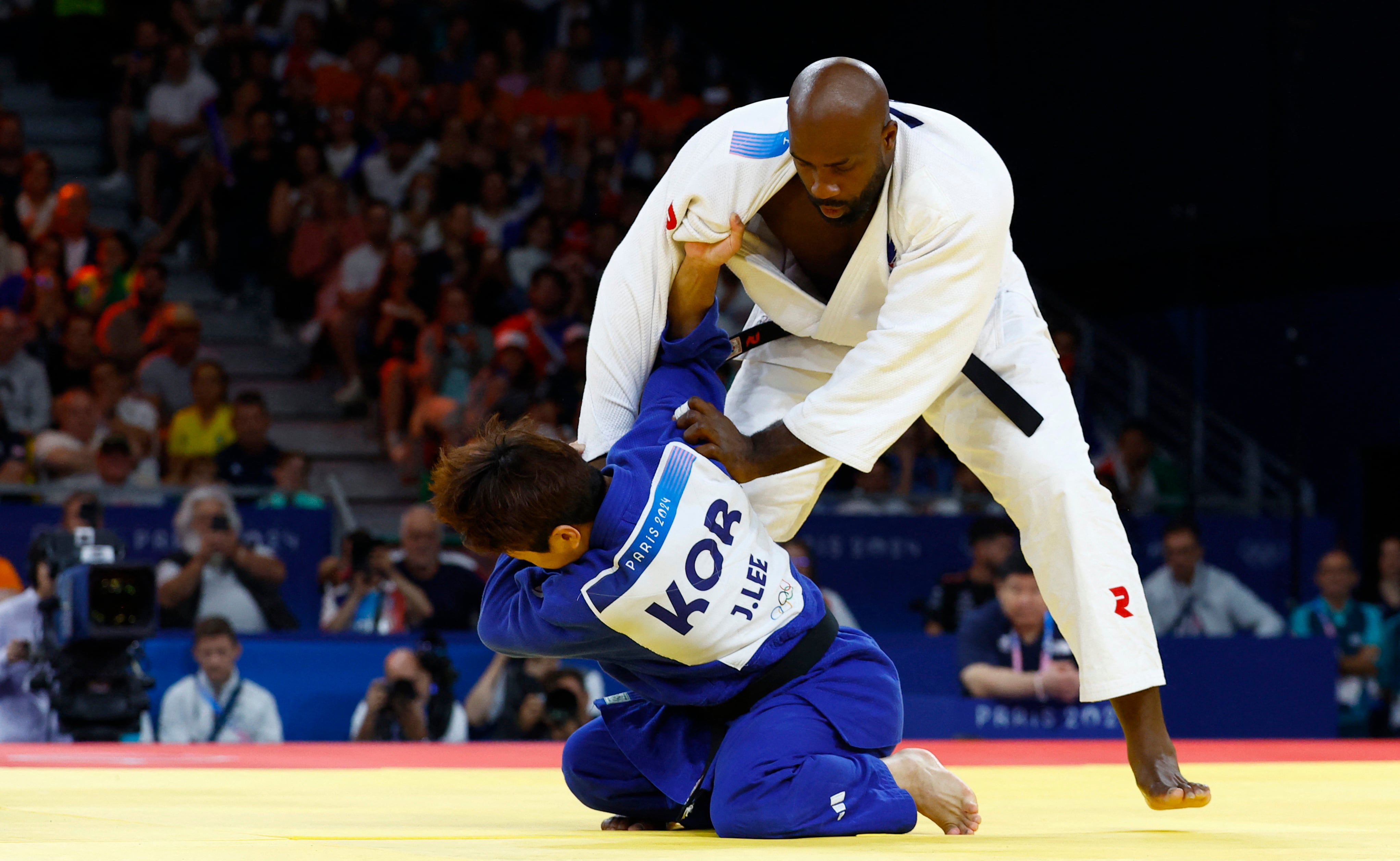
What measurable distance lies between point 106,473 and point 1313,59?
591 centimetres

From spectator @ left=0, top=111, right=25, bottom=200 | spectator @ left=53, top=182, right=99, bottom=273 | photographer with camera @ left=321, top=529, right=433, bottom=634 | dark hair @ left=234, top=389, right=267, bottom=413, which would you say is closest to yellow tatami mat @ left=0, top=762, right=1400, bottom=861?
photographer with camera @ left=321, top=529, right=433, bottom=634

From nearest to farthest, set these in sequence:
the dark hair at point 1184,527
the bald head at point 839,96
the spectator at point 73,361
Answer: the bald head at point 839,96
the dark hair at point 1184,527
the spectator at point 73,361

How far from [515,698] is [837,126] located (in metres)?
3.16

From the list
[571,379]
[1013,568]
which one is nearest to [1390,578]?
[1013,568]

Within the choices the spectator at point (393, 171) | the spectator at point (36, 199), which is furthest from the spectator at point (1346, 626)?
the spectator at point (36, 199)

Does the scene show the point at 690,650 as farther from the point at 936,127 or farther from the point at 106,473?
the point at 106,473

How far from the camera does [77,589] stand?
13.4 feet

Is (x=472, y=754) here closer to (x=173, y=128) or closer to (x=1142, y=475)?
(x=1142, y=475)

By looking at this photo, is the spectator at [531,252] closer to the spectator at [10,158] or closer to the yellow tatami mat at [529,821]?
the spectator at [10,158]

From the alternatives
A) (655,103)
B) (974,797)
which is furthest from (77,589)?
(655,103)

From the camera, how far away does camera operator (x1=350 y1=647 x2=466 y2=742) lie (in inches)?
187

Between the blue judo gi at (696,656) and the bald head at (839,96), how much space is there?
0.46 meters

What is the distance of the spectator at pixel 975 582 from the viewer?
5816 millimetres

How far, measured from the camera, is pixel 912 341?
2279 mm
